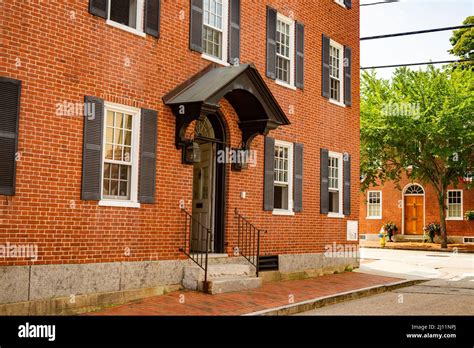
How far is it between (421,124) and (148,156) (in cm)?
2045

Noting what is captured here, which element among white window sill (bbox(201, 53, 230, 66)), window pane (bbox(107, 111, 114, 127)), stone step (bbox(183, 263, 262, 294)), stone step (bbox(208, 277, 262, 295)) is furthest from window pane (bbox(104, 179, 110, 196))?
white window sill (bbox(201, 53, 230, 66))

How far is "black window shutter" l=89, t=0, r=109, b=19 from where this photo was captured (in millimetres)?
9750

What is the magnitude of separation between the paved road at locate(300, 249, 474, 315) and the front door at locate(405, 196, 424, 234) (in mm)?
15387

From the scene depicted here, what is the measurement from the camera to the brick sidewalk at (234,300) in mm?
9242

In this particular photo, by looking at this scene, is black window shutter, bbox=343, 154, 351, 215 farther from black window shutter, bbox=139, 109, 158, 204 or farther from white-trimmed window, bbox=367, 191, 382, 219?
white-trimmed window, bbox=367, 191, 382, 219

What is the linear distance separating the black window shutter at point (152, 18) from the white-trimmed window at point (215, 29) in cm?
155

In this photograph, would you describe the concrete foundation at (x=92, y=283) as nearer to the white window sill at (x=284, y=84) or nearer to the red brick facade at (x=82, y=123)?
the red brick facade at (x=82, y=123)

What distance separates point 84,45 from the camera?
31.7 ft

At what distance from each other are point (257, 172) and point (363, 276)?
15.3ft

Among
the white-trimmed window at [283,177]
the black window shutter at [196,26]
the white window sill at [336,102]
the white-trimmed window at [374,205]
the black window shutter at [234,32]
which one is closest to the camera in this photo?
the black window shutter at [196,26]

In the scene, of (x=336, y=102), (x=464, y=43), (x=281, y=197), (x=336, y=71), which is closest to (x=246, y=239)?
(x=281, y=197)

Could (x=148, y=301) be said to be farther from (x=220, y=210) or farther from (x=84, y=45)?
(x=84, y=45)

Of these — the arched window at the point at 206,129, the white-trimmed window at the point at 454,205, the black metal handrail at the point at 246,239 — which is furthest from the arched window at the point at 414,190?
the arched window at the point at 206,129

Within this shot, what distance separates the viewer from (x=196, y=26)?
11789mm
